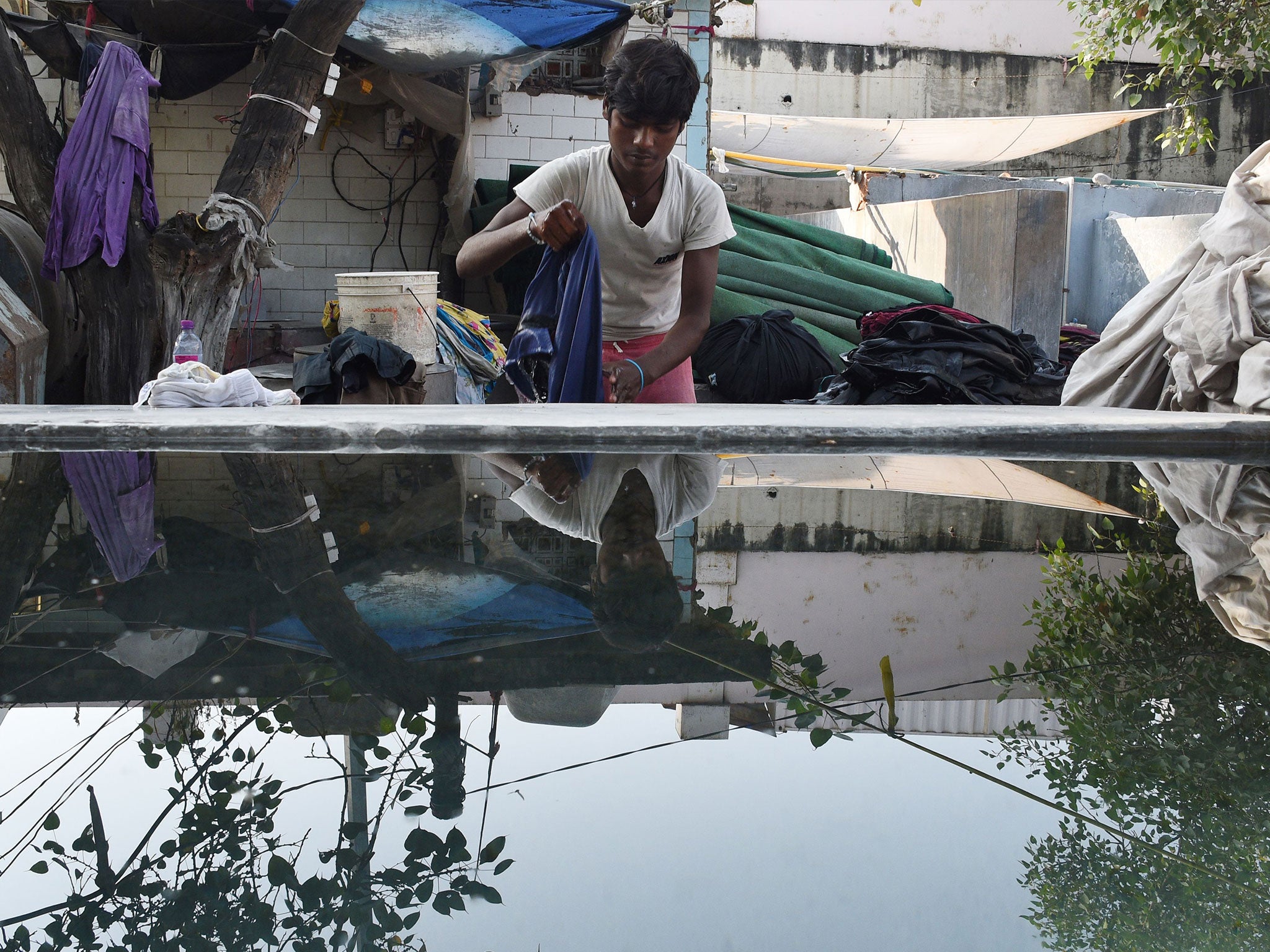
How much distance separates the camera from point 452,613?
119cm

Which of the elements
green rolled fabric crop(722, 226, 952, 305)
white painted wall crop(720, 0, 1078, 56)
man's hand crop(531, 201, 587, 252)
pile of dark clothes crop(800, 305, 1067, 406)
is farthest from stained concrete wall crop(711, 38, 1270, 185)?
man's hand crop(531, 201, 587, 252)

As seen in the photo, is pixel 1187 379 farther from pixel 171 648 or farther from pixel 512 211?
pixel 171 648

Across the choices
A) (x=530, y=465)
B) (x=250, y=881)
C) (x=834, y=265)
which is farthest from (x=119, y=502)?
(x=834, y=265)

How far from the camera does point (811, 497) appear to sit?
1971 millimetres

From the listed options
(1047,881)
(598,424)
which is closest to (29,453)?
(598,424)

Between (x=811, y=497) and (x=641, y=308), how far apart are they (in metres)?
1.23

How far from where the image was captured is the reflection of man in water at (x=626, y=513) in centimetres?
119

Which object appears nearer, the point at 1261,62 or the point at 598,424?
the point at 598,424

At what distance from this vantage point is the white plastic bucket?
5.26 metres

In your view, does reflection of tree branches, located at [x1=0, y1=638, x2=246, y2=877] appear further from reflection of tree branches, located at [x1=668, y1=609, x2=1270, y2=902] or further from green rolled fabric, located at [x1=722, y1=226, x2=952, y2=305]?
green rolled fabric, located at [x1=722, y1=226, x2=952, y2=305]

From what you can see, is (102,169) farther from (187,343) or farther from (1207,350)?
(1207,350)

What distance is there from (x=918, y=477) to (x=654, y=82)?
1216 millimetres

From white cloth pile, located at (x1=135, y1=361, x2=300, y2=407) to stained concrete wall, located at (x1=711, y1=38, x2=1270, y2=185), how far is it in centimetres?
999

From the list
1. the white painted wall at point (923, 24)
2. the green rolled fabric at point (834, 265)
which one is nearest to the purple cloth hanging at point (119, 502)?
the green rolled fabric at point (834, 265)
